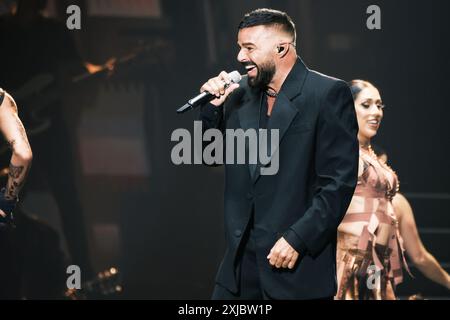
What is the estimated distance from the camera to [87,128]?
435cm

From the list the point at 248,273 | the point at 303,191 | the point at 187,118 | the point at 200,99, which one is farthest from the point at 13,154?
the point at 303,191

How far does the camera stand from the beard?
2.82 meters

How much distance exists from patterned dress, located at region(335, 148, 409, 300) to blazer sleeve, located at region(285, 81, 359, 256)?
4.39ft

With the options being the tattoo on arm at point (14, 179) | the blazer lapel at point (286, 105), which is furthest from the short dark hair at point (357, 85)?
the tattoo on arm at point (14, 179)

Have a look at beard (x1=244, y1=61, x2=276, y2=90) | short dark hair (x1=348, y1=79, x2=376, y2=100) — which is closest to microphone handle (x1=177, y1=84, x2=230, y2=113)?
beard (x1=244, y1=61, x2=276, y2=90)

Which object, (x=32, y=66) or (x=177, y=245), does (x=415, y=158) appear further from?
(x=32, y=66)

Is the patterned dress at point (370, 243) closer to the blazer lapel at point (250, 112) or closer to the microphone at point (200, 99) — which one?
the blazer lapel at point (250, 112)

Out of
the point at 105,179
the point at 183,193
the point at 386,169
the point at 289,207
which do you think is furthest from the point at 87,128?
the point at 289,207

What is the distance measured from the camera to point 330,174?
2.71 m

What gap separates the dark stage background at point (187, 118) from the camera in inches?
167

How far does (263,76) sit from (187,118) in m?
1.47

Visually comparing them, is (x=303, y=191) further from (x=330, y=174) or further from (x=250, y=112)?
(x=250, y=112)

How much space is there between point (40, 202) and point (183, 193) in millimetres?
781

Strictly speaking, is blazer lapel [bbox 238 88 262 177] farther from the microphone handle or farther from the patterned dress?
the patterned dress
